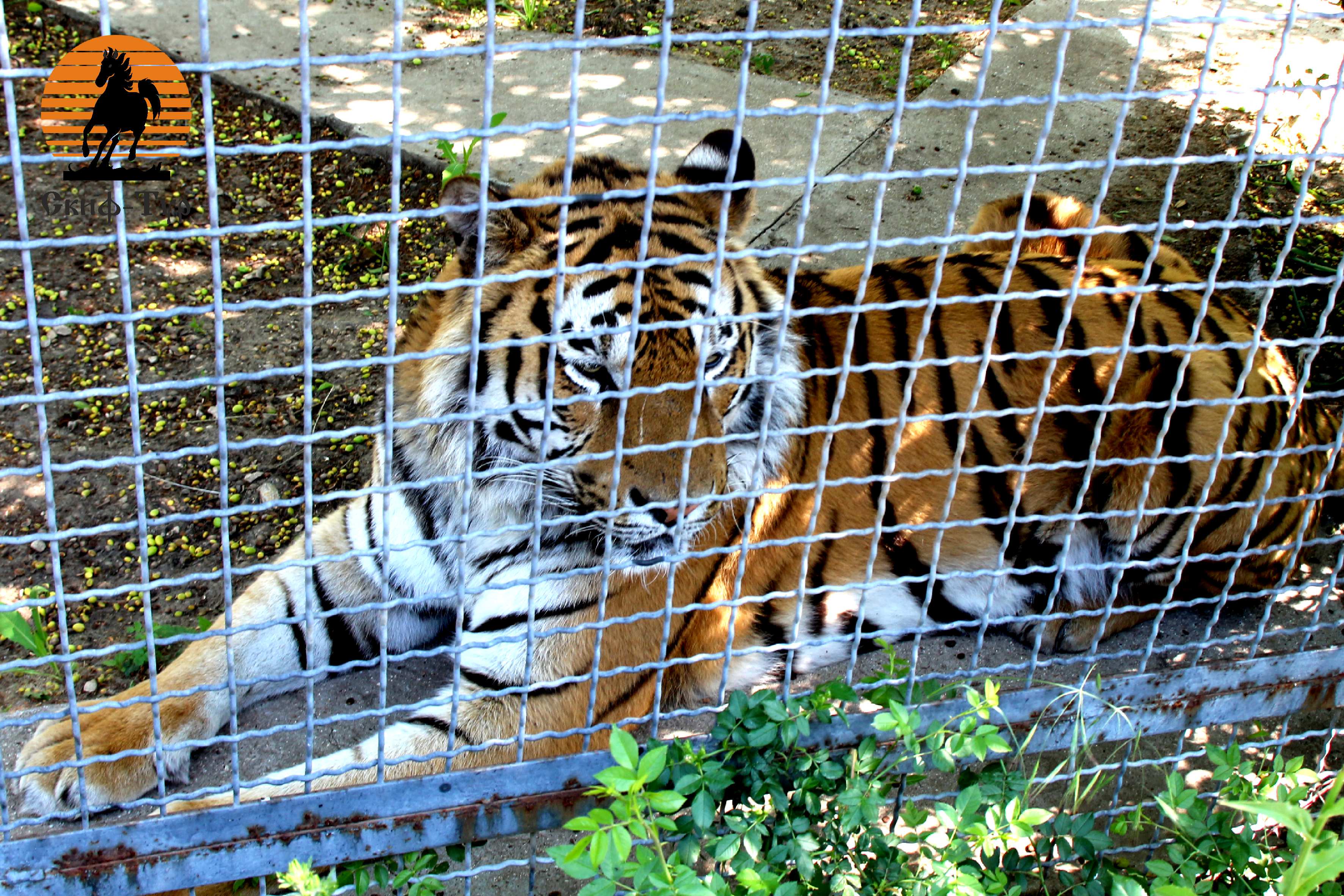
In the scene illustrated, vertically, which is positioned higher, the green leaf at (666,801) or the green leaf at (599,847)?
the green leaf at (666,801)

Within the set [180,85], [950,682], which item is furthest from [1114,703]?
[180,85]

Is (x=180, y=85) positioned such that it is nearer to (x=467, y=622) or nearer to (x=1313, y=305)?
(x=467, y=622)

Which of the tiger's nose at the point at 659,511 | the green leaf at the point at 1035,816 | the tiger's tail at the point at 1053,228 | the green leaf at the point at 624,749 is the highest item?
the tiger's tail at the point at 1053,228

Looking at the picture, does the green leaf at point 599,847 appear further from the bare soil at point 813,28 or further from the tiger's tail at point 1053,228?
the bare soil at point 813,28

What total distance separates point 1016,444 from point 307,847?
1.66 metres

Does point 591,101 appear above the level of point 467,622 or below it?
above

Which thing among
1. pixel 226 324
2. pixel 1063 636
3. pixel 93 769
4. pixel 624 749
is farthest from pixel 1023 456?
pixel 226 324

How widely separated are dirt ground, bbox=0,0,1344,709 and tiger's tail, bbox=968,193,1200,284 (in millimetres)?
937

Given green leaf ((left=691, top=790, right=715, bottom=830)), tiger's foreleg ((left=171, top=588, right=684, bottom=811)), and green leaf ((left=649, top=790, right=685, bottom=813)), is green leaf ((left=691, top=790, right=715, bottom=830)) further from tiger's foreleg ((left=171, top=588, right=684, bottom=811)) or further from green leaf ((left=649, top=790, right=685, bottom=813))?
tiger's foreleg ((left=171, top=588, right=684, bottom=811))

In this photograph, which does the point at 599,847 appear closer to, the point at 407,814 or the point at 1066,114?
the point at 407,814

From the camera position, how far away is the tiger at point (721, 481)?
1748 mm

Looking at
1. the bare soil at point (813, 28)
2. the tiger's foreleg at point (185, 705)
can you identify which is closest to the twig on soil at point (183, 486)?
the tiger's foreleg at point (185, 705)

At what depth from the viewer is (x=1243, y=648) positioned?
256 cm

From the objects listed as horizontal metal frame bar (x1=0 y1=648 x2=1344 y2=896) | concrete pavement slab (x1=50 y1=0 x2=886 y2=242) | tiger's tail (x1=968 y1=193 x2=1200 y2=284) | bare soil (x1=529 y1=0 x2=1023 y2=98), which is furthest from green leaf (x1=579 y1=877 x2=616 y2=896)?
bare soil (x1=529 y1=0 x2=1023 y2=98)
